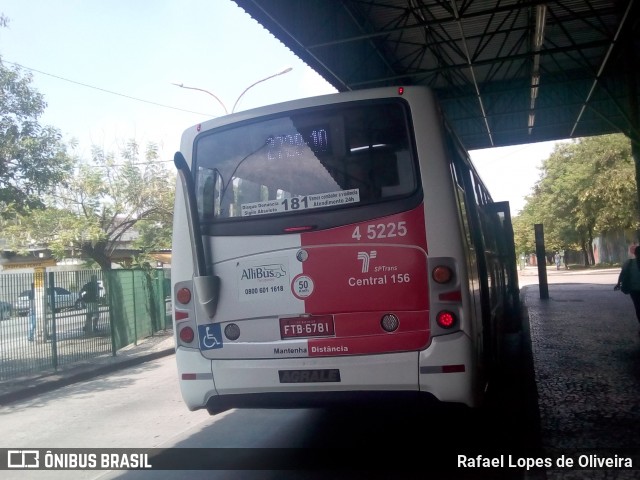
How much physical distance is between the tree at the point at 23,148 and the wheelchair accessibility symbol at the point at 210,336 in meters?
7.90

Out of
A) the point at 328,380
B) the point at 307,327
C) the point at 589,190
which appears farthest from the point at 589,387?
the point at 589,190

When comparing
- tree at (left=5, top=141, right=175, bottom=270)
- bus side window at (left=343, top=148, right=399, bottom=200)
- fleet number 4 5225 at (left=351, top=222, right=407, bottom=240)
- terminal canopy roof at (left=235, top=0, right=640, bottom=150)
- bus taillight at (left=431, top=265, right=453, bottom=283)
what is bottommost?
bus taillight at (left=431, top=265, right=453, bottom=283)

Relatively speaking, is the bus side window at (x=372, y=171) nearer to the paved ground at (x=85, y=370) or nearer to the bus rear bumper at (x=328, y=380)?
the bus rear bumper at (x=328, y=380)

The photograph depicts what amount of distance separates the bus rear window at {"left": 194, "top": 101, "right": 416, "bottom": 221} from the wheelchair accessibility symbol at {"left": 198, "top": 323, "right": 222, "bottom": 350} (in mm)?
929

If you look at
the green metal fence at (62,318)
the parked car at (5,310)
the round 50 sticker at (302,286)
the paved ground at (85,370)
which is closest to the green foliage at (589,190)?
the paved ground at (85,370)

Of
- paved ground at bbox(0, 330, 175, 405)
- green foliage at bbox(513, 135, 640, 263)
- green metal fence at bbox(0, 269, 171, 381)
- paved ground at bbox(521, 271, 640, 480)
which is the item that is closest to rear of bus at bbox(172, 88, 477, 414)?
paved ground at bbox(521, 271, 640, 480)

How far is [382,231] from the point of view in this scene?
485 cm

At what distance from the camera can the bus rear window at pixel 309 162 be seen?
5.00 metres

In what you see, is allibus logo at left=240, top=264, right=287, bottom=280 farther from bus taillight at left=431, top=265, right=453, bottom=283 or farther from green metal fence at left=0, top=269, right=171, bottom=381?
green metal fence at left=0, top=269, right=171, bottom=381

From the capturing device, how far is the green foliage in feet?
134

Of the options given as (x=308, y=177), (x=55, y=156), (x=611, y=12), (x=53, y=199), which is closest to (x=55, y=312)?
(x=55, y=156)

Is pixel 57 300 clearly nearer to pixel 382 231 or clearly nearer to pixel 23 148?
pixel 23 148

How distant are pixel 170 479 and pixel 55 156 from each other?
8767 mm

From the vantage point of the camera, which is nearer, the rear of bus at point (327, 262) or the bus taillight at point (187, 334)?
the rear of bus at point (327, 262)
